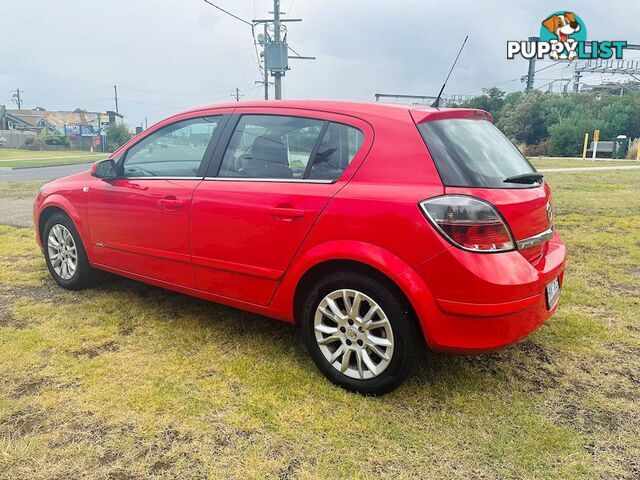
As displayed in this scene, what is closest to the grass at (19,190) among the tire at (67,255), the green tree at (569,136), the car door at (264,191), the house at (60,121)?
the tire at (67,255)

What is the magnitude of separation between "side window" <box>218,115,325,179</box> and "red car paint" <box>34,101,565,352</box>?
0.25 ft

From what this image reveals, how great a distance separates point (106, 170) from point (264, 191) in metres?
1.70

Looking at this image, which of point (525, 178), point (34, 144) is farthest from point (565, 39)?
point (34, 144)

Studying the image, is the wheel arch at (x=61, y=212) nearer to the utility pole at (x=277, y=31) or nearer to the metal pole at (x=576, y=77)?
the utility pole at (x=277, y=31)

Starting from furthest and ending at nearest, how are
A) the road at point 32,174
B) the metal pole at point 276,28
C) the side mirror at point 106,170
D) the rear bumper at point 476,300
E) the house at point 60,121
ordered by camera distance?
1. the house at point 60,121
2. the metal pole at point 276,28
3. the road at point 32,174
4. the side mirror at point 106,170
5. the rear bumper at point 476,300

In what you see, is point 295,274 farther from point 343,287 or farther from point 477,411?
point 477,411

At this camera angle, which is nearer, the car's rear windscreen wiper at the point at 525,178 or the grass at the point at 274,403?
the grass at the point at 274,403

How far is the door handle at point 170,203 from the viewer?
11.2 feet

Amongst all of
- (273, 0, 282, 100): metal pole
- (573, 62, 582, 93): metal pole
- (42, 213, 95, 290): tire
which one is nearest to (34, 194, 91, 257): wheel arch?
(42, 213, 95, 290): tire

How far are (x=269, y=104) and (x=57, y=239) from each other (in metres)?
2.56

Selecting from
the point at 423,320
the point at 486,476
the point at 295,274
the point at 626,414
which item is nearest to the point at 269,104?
the point at 295,274

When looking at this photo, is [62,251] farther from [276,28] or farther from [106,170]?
[276,28]

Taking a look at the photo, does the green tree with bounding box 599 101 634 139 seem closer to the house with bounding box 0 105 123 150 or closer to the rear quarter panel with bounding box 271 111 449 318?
the rear quarter panel with bounding box 271 111 449 318

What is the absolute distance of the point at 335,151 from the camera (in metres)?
2.88
